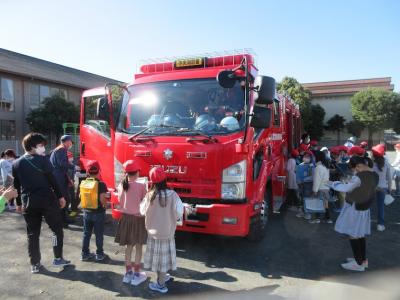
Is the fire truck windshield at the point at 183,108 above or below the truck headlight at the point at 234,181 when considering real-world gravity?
above

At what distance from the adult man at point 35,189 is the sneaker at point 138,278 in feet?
4.27

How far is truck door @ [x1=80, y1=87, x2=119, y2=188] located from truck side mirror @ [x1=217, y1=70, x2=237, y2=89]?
2.37 meters

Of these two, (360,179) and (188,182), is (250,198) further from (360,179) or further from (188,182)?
(360,179)

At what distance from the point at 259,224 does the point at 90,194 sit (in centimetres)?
255

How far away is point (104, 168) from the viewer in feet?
23.0

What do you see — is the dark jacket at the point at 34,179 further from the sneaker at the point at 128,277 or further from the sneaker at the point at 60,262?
the sneaker at the point at 128,277

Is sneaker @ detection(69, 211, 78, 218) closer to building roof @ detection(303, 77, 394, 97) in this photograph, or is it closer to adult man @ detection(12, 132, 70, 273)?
adult man @ detection(12, 132, 70, 273)

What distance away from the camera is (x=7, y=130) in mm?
26859

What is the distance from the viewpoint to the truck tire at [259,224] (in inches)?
205

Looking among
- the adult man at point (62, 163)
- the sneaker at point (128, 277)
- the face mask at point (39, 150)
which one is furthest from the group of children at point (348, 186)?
the adult man at point (62, 163)

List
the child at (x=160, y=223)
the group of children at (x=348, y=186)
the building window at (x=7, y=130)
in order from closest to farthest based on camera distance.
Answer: the child at (x=160, y=223)
the group of children at (x=348, y=186)
the building window at (x=7, y=130)

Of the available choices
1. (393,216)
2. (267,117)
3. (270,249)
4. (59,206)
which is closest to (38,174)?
(59,206)

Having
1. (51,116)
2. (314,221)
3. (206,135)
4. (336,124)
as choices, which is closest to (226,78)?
(206,135)

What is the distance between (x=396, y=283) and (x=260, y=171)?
7.36 feet
